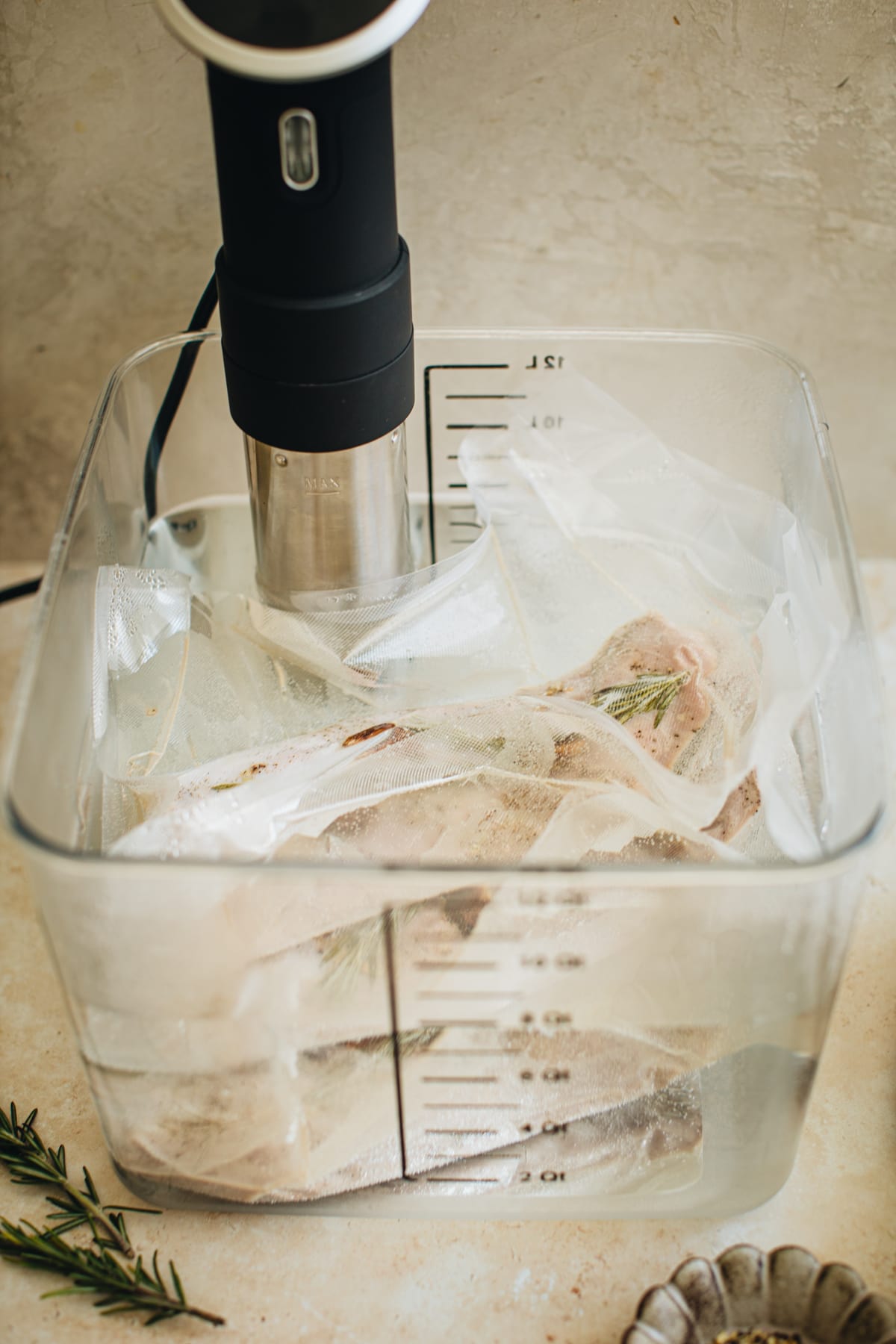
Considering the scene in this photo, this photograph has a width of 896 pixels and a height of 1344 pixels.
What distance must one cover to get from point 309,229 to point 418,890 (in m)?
0.29

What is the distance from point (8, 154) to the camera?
79cm

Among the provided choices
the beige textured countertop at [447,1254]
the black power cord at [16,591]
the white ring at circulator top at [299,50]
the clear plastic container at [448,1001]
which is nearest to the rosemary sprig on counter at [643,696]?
the clear plastic container at [448,1001]

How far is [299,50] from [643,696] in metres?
0.34

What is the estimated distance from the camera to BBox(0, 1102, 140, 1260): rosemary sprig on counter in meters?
0.56

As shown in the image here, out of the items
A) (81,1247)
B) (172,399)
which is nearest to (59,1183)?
(81,1247)

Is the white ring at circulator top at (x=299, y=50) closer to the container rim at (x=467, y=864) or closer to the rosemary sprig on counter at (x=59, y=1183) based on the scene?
the container rim at (x=467, y=864)

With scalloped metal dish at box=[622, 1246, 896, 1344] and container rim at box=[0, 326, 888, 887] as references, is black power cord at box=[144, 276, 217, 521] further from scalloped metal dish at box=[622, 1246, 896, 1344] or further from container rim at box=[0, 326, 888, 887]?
scalloped metal dish at box=[622, 1246, 896, 1344]

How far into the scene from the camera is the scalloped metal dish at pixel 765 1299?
1.60ft

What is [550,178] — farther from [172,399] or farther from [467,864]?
[467,864]

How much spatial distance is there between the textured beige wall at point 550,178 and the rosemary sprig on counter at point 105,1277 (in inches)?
23.8

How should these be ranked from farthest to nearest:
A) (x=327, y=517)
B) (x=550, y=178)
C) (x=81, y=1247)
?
1. (x=550, y=178)
2. (x=327, y=517)
3. (x=81, y=1247)

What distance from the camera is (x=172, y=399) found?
28.8 inches

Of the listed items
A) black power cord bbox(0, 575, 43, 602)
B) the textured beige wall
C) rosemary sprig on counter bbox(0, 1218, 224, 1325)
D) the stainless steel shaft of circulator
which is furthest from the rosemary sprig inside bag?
the textured beige wall

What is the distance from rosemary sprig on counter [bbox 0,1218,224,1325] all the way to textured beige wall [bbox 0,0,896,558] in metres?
0.61
